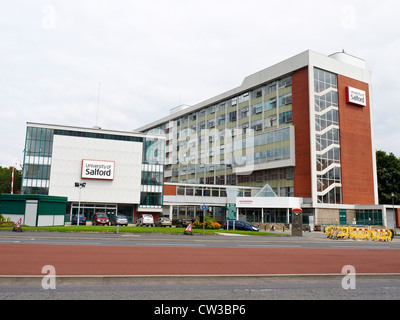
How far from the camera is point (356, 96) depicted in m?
59.9

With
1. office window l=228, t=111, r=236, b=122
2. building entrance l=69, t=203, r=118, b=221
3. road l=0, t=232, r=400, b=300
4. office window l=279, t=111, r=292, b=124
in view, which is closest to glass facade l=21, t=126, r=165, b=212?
building entrance l=69, t=203, r=118, b=221

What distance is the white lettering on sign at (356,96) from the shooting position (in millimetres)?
58719

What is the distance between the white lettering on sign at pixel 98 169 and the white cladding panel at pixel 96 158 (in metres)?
0.77

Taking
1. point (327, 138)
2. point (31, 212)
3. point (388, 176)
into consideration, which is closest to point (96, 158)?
Answer: point (31, 212)

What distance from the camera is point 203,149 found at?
7994 cm

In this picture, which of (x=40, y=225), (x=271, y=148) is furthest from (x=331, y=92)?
(x=40, y=225)

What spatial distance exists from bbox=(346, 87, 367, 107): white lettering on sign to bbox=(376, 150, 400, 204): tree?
16.0m

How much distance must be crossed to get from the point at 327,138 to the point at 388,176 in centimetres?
2201

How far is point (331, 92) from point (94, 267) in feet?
182

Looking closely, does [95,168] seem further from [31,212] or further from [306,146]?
[306,146]

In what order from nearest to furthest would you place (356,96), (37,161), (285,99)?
(37,161) < (356,96) < (285,99)

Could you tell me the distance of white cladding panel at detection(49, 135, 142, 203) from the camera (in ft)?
164

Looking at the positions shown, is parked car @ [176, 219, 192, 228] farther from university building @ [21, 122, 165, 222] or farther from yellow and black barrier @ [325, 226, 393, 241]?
yellow and black barrier @ [325, 226, 393, 241]
